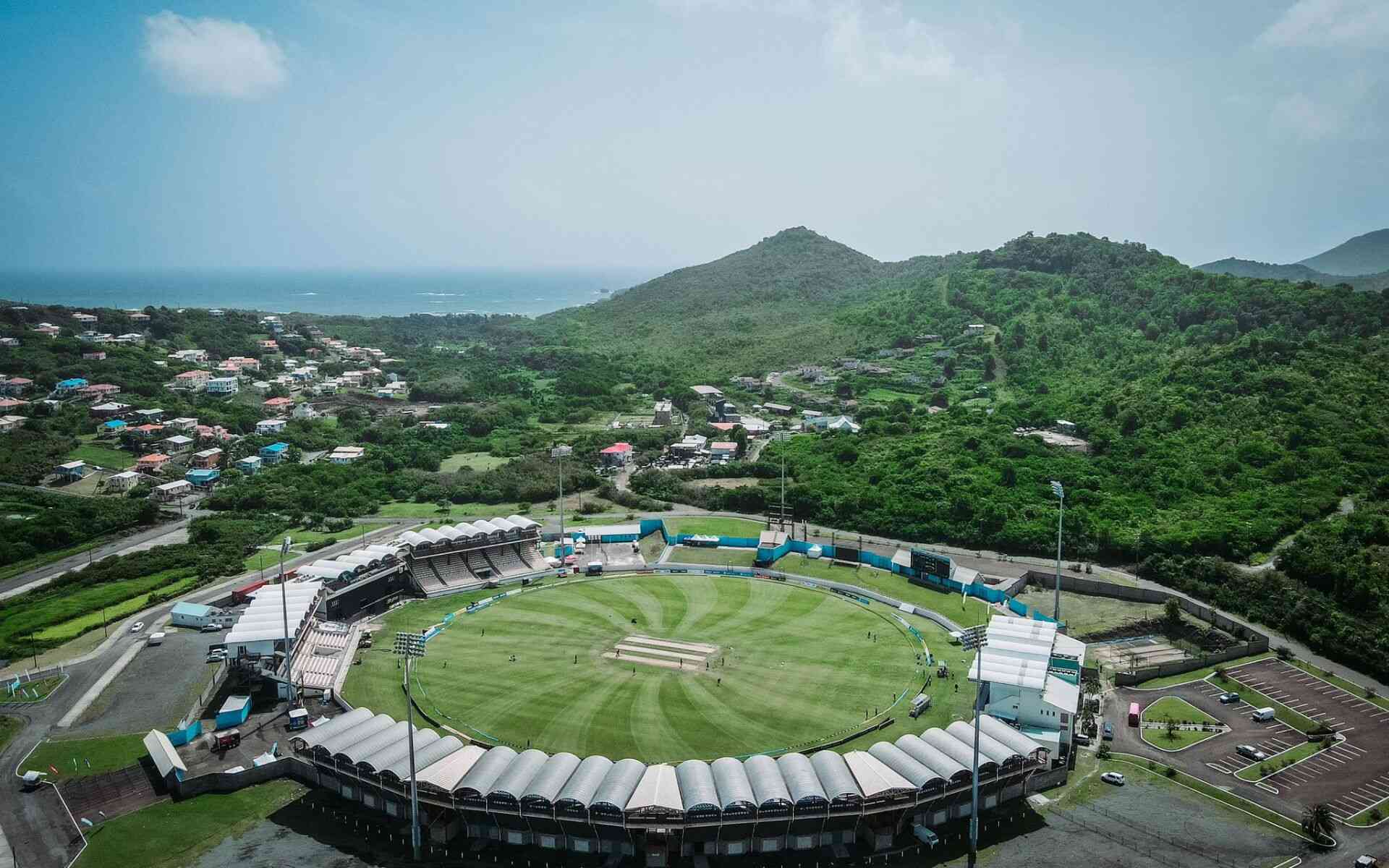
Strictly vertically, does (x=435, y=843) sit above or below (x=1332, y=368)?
below

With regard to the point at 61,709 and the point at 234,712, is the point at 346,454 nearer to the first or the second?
the point at 61,709

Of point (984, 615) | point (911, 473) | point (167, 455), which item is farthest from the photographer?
point (167, 455)

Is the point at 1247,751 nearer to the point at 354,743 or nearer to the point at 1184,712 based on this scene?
the point at 1184,712

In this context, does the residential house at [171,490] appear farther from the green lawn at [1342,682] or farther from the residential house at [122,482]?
the green lawn at [1342,682]

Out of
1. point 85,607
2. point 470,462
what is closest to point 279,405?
point 470,462

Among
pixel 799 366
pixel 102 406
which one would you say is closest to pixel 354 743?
pixel 102 406

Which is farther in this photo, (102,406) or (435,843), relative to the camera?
(102,406)
